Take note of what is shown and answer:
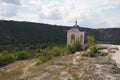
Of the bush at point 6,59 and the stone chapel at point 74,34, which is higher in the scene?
the stone chapel at point 74,34

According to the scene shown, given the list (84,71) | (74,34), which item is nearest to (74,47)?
(74,34)

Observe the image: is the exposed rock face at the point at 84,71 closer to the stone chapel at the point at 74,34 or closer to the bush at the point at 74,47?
the bush at the point at 74,47

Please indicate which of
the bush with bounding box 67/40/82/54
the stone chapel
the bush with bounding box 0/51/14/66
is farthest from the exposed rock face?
the bush with bounding box 0/51/14/66

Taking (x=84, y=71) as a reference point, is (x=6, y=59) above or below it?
below

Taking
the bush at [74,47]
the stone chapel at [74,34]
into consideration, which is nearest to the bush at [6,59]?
the stone chapel at [74,34]

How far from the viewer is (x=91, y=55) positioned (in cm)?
4675

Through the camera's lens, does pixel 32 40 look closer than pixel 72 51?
No

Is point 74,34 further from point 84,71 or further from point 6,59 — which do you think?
point 6,59

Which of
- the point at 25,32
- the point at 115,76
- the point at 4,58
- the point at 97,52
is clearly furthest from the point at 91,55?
the point at 25,32

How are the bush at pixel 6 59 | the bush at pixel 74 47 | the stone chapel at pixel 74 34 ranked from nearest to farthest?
the bush at pixel 74 47
the stone chapel at pixel 74 34
the bush at pixel 6 59

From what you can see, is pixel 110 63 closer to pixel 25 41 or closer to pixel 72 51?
pixel 72 51

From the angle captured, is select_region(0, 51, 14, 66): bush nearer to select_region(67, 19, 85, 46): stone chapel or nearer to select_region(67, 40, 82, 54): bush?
select_region(67, 19, 85, 46): stone chapel

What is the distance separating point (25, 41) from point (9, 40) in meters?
10.2

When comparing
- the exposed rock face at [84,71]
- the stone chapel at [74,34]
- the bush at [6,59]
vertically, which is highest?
the stone chapel at [74,34]
